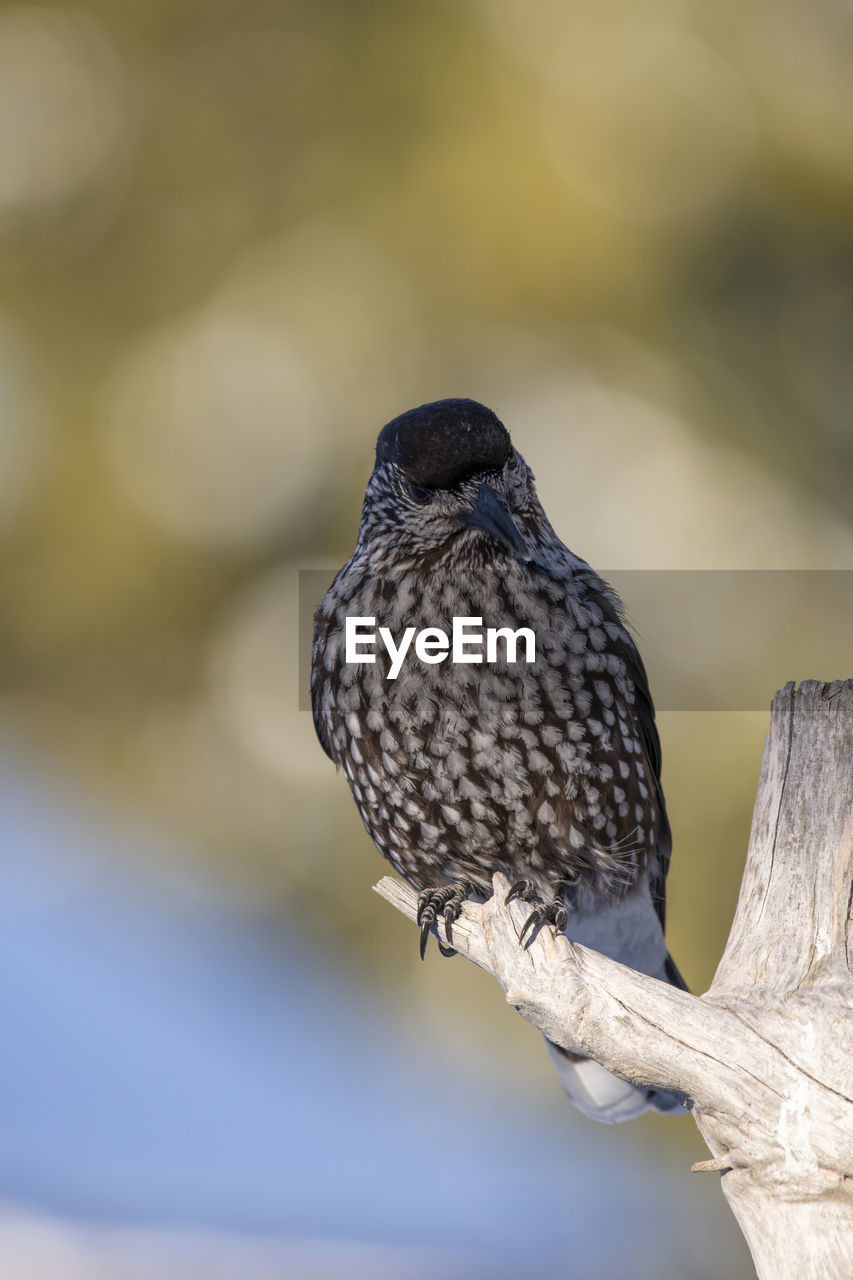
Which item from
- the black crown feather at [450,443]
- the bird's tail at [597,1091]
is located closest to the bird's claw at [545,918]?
the bird's tail at [597,1091]

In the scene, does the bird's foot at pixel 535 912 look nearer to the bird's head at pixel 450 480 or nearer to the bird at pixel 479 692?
the bird at pixel 479 692

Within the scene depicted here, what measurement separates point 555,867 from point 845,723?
3.09ft

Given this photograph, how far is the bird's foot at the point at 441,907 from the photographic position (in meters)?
3.15

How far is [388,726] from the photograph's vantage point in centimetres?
313

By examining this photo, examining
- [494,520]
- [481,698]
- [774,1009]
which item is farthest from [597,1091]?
[494,520]

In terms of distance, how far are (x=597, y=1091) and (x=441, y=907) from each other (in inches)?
43.3

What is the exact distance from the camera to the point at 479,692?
3049 millimetres

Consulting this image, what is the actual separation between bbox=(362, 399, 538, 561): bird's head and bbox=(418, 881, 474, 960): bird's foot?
0.98 meters

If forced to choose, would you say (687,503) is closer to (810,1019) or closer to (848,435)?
(848,435)

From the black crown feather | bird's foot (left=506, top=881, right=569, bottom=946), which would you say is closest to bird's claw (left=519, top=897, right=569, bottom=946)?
bird's foot (left=506, top=881, right=569, bottom=946)

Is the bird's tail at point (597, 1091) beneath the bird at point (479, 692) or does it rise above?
beneath

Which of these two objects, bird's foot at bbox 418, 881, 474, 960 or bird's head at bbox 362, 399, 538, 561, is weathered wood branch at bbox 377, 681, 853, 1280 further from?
bird's head at bbox 362, 399, 538, 561

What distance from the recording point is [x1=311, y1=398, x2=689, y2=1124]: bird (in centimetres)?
307

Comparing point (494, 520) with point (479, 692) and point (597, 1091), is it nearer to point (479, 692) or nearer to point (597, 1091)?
point (479, 692)
